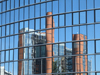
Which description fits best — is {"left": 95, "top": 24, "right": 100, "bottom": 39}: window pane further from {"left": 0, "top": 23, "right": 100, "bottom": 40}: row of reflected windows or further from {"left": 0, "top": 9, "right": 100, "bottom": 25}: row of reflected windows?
{"left": 0, "top": 9, "right": 100, "bottom": 25}: row of reflected windows

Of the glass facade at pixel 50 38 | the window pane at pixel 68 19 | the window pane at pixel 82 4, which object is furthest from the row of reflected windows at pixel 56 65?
the window pane at pixel 82 4

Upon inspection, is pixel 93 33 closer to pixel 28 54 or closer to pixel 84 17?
pixel 84 17

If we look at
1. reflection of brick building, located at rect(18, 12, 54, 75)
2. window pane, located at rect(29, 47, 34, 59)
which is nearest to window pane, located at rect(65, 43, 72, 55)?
reflection of brick building, located at rect(18, 12, 54, 75)

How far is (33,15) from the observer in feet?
119

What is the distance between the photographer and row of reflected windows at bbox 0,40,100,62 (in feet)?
105

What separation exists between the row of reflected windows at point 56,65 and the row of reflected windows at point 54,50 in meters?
0.64

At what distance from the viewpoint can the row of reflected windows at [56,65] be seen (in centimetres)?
3147

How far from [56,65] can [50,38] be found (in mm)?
3797

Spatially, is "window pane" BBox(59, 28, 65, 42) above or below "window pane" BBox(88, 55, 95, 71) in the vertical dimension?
above

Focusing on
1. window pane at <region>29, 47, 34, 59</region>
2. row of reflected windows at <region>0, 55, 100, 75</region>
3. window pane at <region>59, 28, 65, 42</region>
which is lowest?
row of reflected windows at <region>0, 55, 100, 75</region>

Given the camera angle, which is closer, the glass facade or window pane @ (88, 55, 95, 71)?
window pane @ (88, 55, 95, 71)

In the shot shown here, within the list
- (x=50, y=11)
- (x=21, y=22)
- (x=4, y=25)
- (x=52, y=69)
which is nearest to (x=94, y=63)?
(x=52, y=69)

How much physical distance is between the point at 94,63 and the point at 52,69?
578 cm

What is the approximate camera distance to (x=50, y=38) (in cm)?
3456
